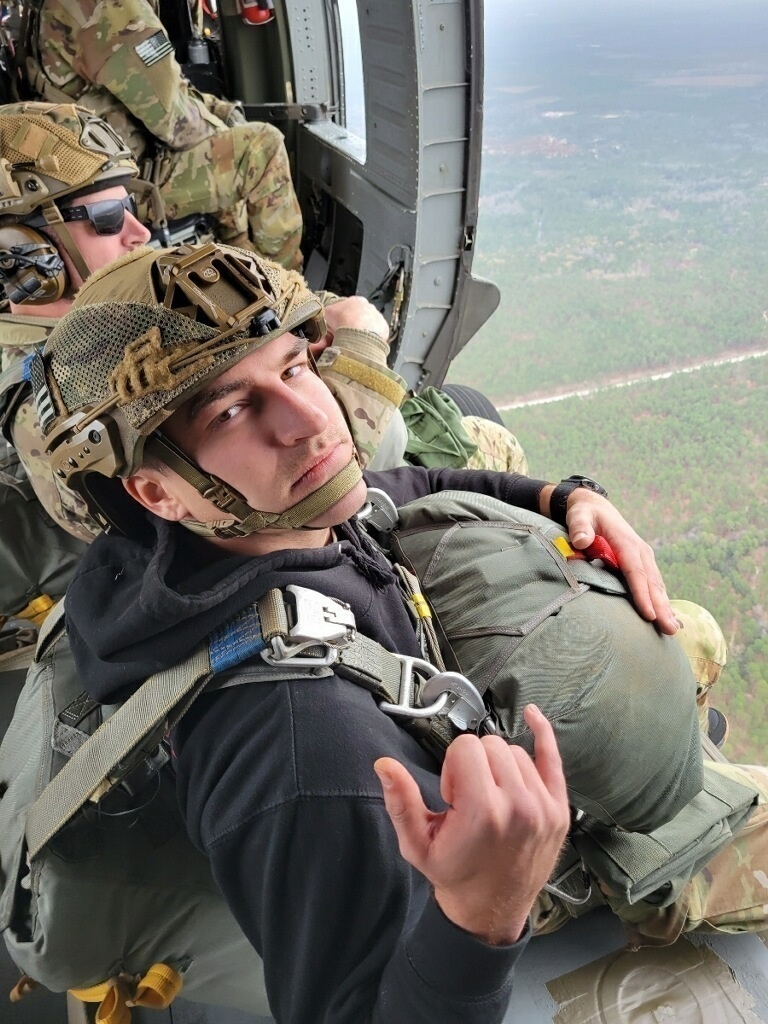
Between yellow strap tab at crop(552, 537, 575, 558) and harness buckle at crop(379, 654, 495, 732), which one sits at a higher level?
harness buckle at crop(379, 654, 495, 732)

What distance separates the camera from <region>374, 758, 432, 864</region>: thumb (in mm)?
809

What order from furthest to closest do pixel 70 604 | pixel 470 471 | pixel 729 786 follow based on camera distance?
pixel 470 471 < pixel 729 786 < pixel 70 604

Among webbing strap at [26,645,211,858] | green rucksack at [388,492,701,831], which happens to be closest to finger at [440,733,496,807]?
webbing strap at [26,645,211,858]

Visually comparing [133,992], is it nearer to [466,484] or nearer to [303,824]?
[303,824]

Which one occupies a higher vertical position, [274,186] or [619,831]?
[274,186]

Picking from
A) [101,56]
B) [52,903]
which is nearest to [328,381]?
[52,903]

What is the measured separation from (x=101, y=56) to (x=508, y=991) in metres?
3.91

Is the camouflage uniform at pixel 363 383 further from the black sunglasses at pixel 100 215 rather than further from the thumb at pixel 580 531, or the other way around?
the black sunglasses at pixel 100 215

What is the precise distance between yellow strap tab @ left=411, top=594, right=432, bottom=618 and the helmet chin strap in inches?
11.0

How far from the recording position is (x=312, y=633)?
3.60ft

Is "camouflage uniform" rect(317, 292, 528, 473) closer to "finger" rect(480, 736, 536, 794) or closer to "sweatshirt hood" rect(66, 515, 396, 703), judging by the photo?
"sweatshirt hood" rect(66, 515, 396, 703)

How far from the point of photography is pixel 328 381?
1.79m

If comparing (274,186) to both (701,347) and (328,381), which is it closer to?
(701,347)

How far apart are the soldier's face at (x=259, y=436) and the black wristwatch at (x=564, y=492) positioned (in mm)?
726
